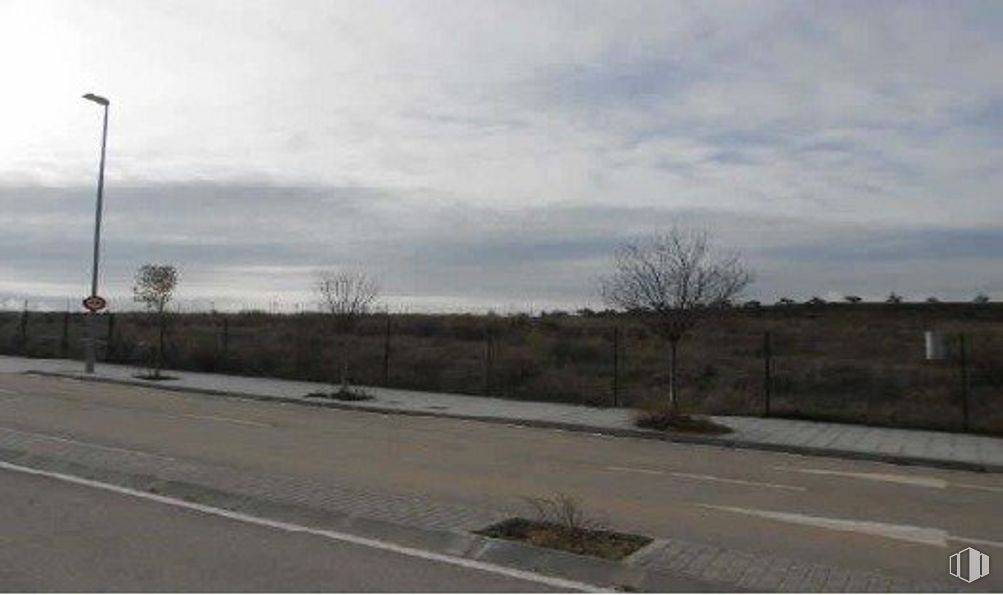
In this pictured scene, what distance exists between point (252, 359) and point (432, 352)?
8256mm

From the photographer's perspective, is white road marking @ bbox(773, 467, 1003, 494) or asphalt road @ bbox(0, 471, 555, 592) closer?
asphalt road @ bbox(0, 471, 555, 592)

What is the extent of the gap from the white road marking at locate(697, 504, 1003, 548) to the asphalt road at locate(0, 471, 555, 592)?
415cm

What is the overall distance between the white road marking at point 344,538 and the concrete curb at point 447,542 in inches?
3.5

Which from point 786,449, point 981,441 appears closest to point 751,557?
point 786,449

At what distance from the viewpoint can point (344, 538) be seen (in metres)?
8.38

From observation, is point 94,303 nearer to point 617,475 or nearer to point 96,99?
point 96,99

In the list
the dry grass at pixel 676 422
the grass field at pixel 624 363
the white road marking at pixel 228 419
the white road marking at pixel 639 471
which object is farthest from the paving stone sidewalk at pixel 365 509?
the grass field at pixel 624 363

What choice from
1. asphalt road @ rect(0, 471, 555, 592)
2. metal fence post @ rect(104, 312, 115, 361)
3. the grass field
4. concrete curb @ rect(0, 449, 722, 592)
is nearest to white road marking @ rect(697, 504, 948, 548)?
concrete curb @ rect(0, 449, 722, 592)

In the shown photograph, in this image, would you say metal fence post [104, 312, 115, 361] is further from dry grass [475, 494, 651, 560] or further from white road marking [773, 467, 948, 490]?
dry grass [475, 494, 651, 560]

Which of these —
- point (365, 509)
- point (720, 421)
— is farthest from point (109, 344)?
point (365, 509)

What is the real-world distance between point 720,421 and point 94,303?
1935 centimetres

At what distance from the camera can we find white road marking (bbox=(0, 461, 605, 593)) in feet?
23.6

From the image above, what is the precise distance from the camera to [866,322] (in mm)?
70875

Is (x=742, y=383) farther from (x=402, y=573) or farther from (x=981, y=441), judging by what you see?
(x=402, y=573)
